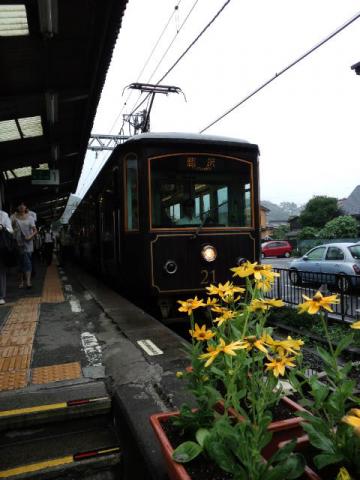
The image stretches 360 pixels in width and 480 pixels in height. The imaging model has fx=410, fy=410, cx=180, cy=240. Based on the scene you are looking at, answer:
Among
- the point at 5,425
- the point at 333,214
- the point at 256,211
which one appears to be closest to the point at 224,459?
the point at 5,425

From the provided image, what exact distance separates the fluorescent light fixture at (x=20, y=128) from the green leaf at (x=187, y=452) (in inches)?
363

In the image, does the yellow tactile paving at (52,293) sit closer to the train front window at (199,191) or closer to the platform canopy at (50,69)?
the train front window at (199,191)

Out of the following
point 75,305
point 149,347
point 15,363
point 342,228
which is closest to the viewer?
point 15,363

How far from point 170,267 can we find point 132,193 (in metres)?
1.26

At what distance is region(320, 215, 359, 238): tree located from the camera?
32031mm

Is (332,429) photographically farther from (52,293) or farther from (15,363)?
(52,293)

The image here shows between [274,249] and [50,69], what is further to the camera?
[274,249]

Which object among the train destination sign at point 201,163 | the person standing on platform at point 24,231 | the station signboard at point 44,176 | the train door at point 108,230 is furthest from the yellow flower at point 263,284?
the station signboard at point 44,176

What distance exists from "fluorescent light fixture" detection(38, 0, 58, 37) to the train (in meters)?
1.91

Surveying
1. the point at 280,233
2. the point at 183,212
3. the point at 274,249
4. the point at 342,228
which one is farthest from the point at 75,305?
the point at 280,233

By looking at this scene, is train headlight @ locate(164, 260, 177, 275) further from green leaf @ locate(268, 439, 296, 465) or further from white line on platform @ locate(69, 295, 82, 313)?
green leaf @ locate(268, 439, 296, 465)

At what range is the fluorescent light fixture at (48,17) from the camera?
17.2 ft

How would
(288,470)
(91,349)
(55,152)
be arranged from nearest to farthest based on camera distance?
(288,470) < (91,349) < (55,152)

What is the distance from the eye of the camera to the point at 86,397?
3.00 meters
